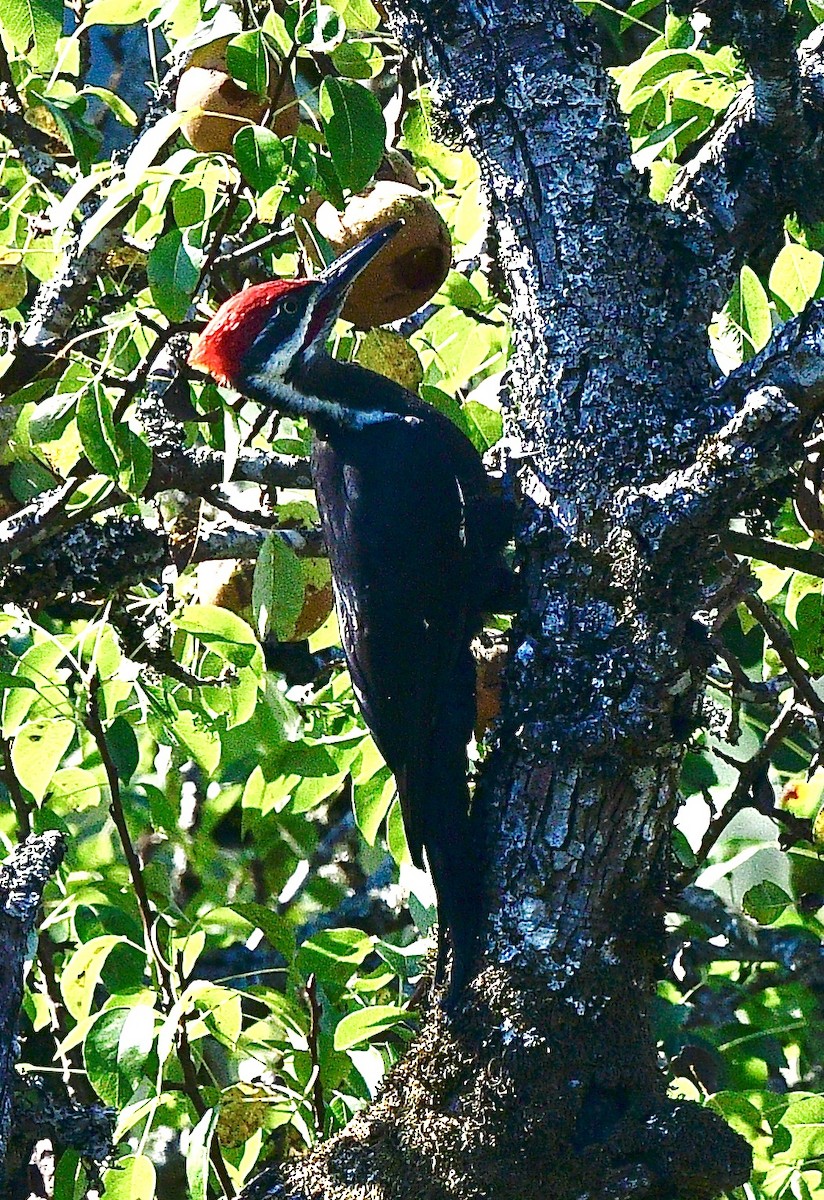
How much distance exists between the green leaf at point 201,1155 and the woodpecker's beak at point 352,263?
1142 millimetres

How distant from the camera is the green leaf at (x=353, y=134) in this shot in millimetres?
1765

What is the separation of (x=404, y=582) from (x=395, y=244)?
505 mm

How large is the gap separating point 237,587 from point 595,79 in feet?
3.24

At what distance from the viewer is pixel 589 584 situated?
1.59m

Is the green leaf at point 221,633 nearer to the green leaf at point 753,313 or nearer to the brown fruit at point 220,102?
the brown fruit at point 220,102

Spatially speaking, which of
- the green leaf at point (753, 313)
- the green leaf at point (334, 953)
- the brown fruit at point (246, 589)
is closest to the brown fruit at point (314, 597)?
the brown fruit at point (246, 589)

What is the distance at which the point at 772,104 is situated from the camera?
67.2 inches

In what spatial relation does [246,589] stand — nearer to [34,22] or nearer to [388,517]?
[388,517]

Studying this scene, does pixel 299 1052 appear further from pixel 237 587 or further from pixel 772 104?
pixel 772 104

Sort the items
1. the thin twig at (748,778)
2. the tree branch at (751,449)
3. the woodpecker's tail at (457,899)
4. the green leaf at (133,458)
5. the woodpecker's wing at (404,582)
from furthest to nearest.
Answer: the thin twig at (748,778) < the woodpecker's wing at (404,582) < the green leaf at (133,458) < the woodpecker's tail at (457,899) < the tree branch at (751,449)

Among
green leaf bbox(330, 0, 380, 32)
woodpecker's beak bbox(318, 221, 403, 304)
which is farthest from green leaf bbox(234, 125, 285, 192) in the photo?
green leaf bbox(330, 0, 380, 32)

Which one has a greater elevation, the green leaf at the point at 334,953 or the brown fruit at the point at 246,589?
the brown fruit at the point at 246,589

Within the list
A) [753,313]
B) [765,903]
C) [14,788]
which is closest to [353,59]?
[753,313]

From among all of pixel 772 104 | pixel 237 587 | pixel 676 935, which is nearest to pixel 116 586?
pixel 237 587
